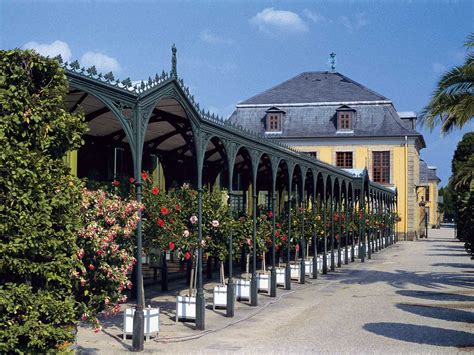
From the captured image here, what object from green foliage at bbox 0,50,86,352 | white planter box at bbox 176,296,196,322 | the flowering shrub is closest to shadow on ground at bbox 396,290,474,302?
white planter box at bbox 176,296,196,322

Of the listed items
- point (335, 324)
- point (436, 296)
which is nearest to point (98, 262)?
point (335, 324)

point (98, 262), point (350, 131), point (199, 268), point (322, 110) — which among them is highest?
point (322, 110)

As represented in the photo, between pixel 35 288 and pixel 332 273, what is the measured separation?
17324mm

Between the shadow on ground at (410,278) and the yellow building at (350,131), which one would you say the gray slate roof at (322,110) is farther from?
the shadow on ground at (410,278)

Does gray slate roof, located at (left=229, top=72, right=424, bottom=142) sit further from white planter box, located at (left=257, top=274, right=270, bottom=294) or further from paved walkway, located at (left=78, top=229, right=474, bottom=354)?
white planter box, located at (left=257, top=274, right=270, bottom=294)

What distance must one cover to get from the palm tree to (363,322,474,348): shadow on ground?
5500 mm

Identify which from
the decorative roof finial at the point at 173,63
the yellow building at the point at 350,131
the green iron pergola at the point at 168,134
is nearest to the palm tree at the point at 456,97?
the green iron pergola at the point at 168,134

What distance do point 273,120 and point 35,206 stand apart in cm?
4356

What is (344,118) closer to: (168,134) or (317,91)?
(317,91)

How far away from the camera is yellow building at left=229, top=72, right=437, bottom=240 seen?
4772 centimetres

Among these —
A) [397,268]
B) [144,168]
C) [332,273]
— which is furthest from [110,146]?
[397,268]

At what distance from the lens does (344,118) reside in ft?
158

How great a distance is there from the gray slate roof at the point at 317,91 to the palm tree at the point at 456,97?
33.9 m

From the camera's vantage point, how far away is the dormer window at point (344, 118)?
48031 mm
